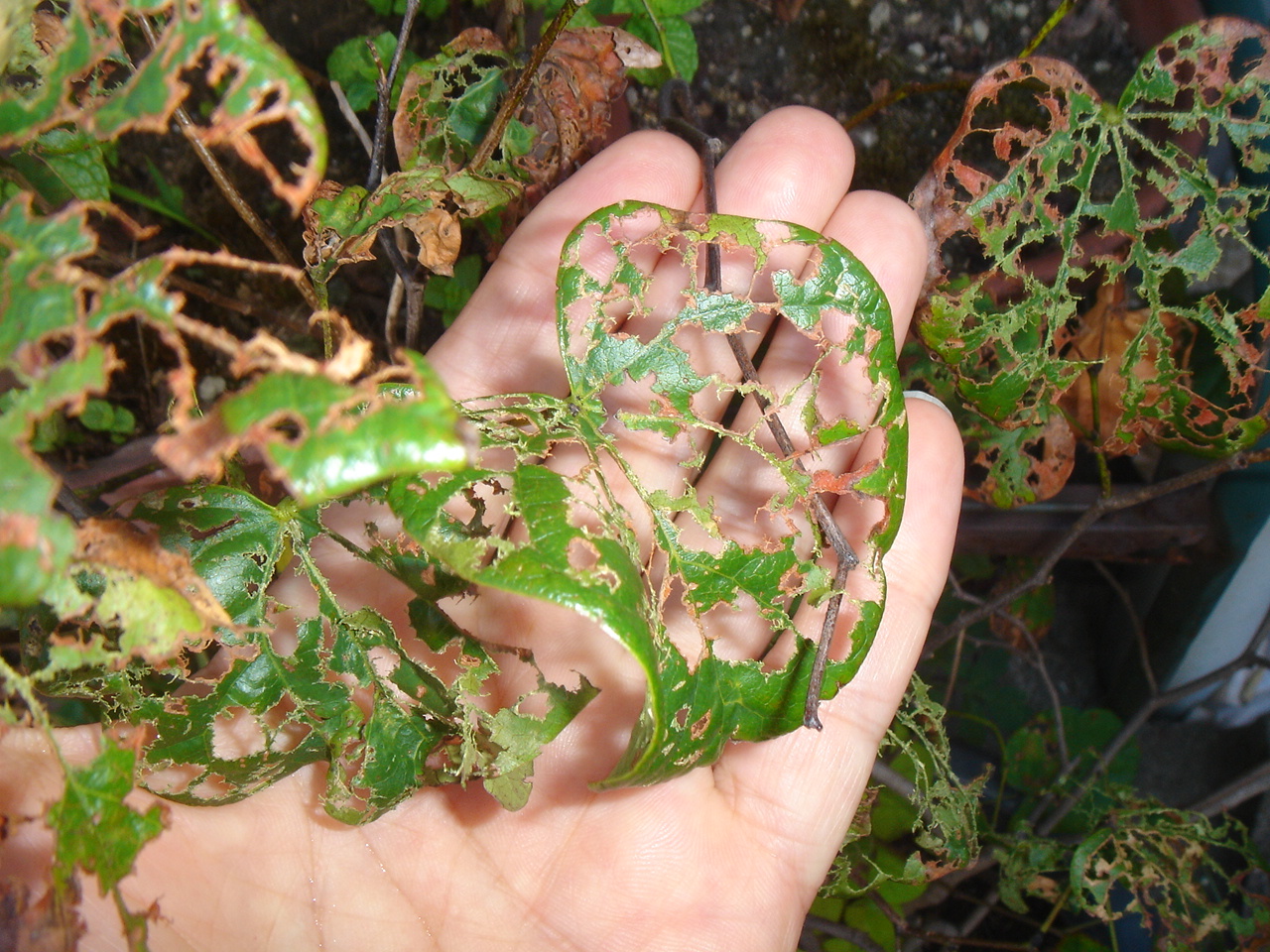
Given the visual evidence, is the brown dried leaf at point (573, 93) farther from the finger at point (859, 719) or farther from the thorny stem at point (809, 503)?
the finger at point (859, 719)

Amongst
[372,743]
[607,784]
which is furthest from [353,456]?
[372,743]

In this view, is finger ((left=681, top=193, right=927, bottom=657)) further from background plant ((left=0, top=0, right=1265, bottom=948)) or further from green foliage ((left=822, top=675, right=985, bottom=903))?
green foliage ((left=822, top=675, right=985, bottom=903))

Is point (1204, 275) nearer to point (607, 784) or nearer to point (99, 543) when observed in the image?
point (607, 784)

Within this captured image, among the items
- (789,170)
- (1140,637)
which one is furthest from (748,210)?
(1140,637)

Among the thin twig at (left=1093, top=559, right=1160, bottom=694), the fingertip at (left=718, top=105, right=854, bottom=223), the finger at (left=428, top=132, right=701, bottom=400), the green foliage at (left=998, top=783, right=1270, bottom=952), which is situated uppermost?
the fingertip at (left=718, top=105, right=854, bottom=223)

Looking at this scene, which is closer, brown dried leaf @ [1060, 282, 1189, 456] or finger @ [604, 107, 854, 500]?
finger @ [604, 107, 854, 500]

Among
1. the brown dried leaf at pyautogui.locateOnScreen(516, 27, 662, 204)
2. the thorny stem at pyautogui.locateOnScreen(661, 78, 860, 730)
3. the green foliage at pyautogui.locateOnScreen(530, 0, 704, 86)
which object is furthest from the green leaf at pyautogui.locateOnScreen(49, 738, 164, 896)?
the green foliage at pyautogui.locateOnScreen(530, 0, 704, 86)

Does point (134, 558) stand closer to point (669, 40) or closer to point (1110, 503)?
point (669, 40)
